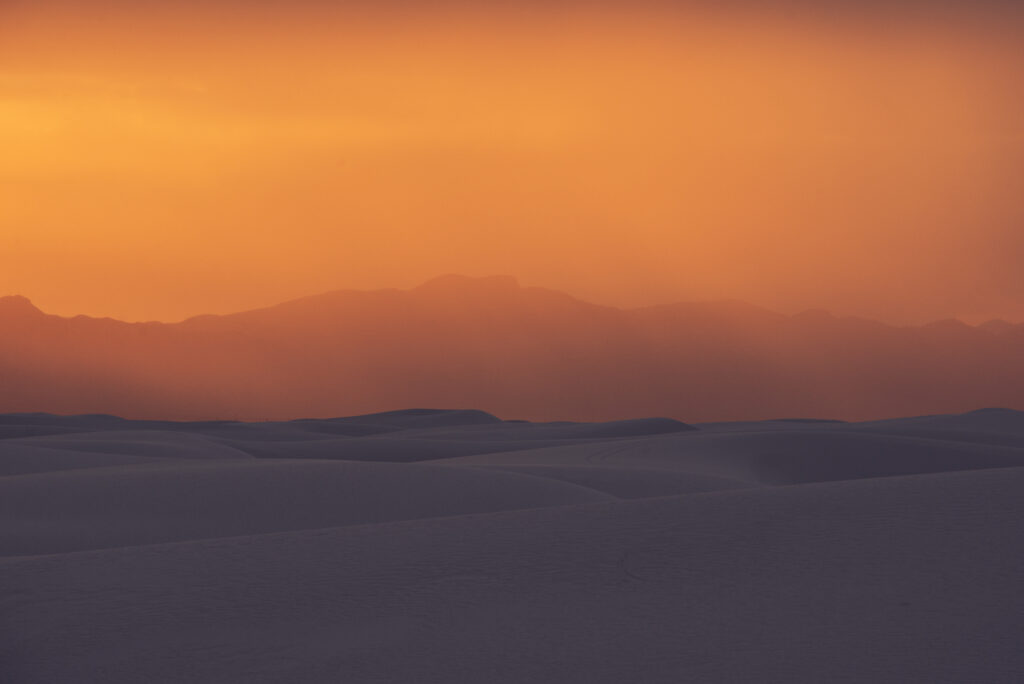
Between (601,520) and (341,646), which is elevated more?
(601,520)

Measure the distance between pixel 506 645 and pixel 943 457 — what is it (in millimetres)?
13560

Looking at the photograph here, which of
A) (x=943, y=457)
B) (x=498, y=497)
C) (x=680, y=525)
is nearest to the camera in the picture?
(x=680, y=525)

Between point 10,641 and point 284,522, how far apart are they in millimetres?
4246

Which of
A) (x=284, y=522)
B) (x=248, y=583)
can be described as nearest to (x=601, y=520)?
(x=248, y=583)

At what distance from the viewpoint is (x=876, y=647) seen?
3439mm

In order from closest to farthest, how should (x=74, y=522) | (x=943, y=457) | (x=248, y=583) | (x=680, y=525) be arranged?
A: 1. (x=248, y=583)
2. (x=680, y=525)
3. (x=74, y=522)
4. (x=943, y=457)

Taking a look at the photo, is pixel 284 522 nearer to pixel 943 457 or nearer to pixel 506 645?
pixel 506 645

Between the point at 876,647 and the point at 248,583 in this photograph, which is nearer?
the point at 876,647

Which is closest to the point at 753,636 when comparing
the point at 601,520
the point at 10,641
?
the point at 601,520

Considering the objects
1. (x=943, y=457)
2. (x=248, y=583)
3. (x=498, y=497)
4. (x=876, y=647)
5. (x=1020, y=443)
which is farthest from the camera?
(x=1020, y=443)

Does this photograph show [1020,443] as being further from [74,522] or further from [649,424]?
[74,522]

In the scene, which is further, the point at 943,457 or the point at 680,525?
the point at 943,457

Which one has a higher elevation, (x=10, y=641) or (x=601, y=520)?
(x=601, y=520)

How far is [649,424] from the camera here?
2877cm
